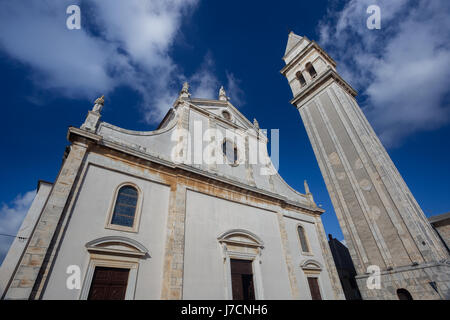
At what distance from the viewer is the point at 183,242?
9000 millimetres

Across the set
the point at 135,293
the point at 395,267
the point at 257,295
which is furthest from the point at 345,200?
the point at 135,293

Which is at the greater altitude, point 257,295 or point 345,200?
point 345,200

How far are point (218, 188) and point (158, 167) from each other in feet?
11.1

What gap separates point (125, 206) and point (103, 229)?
1.20 meters

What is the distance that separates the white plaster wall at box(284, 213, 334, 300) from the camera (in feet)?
39.3

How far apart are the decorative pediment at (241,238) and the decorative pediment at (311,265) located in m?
3.14

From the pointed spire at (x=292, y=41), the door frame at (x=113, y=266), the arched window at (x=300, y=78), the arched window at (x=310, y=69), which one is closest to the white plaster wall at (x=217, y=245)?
the door frame at (x=113, y=266)

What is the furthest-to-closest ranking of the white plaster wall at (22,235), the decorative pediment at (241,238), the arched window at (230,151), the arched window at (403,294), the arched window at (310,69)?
the arched window at (310,69) → the arched window at (230,151) → the arched window at (403,294) → the decorative pediment at (241,238) → the white plaster wall at (22,235)

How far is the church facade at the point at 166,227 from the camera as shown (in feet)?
22.2

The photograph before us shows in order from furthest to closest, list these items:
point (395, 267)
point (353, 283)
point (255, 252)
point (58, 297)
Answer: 1. point (353, 283)
2. point (395, 267)
3. point (255, 252)
4. point (58, 297)

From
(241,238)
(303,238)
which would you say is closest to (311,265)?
(303,238)

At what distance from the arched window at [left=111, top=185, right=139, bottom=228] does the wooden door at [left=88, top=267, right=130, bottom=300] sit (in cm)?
161

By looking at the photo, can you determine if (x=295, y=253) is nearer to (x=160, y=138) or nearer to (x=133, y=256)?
(x=133, y=256)

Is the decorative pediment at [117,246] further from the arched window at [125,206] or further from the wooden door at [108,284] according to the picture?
the arched window at [125,206]
